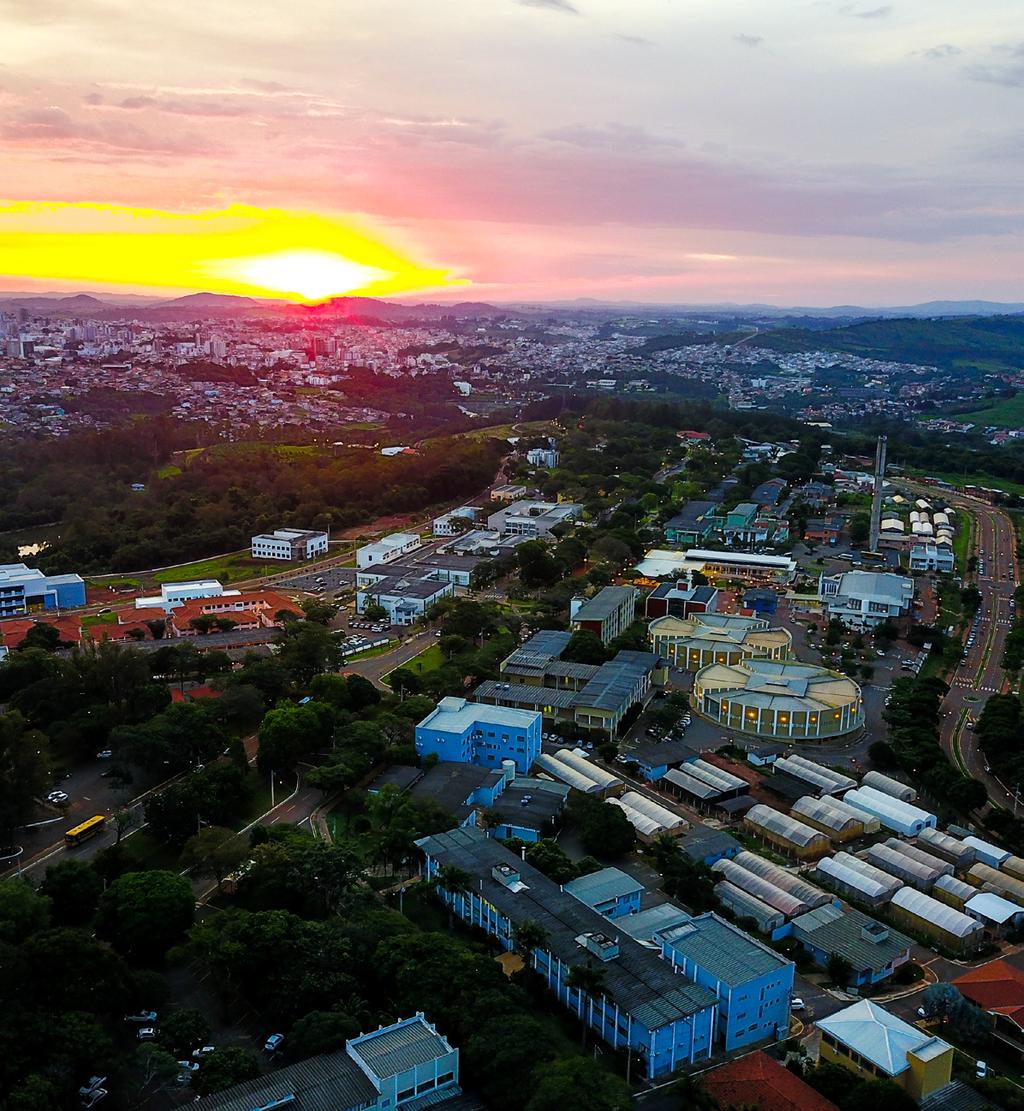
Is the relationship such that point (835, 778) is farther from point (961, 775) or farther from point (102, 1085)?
point (102, 1085)

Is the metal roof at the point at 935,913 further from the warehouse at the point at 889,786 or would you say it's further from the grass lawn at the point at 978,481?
the grass lawn at the point at 978,481

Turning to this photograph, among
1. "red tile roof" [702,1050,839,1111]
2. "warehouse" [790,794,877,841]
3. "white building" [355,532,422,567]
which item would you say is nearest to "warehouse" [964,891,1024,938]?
"warehouse" [790,794,877,841]

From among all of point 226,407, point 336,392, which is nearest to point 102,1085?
point 226,407

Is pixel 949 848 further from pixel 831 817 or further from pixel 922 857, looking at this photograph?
pixel 831 817

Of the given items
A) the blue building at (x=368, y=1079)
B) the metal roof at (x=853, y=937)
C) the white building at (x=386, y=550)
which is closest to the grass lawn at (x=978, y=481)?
the white building at (x=386, y=550)

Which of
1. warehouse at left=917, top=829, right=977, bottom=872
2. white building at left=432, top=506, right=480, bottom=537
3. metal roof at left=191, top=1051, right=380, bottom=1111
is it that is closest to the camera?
metal roof at left=191, top=1051, right=380, bottom=1111

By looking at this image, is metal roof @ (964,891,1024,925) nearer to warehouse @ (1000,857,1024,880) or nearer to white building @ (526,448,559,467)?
warehouse @ (1000,857,1024,880)

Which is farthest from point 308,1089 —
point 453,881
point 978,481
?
point 978,481
